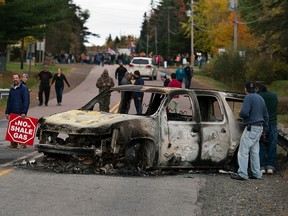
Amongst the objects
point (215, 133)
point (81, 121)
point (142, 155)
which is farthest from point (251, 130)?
point (81, 121)

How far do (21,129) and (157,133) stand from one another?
369cm

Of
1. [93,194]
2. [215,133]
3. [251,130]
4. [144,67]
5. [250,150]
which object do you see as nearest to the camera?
[93,194]

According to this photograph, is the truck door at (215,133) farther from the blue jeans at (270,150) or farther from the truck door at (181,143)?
the blue jeans at (270,150)

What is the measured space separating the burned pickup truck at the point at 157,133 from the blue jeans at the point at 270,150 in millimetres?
539

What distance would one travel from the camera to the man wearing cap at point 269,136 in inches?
531

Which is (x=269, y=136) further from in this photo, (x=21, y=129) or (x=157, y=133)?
(x=21, y=129)

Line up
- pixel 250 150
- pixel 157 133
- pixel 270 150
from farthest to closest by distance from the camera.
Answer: pixel 270 150, pixel 250 150, pixel 157 133

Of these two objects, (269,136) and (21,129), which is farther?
(21,129)

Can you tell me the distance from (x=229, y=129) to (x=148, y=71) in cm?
3970

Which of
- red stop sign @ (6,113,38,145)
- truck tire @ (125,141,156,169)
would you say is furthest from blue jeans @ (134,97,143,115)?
truck tire @ (125,141,156,169)

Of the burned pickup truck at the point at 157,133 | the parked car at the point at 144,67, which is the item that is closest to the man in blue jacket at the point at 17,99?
the burned pickup truck at the point at 157,133

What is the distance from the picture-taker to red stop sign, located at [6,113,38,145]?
49.2 ft

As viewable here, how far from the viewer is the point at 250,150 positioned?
13031mm

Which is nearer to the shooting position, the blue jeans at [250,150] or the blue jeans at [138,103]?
the blue jeans at [250,150]
